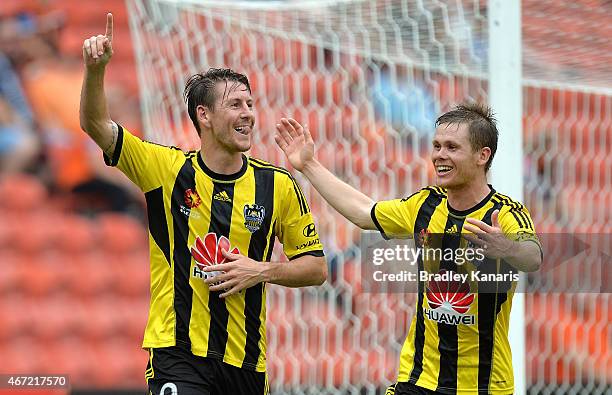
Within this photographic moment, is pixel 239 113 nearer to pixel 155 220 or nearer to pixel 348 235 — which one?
pixel 155 220

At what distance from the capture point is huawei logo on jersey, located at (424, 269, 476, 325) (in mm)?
3748

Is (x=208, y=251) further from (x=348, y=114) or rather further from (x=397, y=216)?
(x=348, y=114)

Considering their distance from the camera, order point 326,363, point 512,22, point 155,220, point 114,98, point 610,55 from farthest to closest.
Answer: point 114,98
point 326,363
point 610,55
point 512,22
point 155,220

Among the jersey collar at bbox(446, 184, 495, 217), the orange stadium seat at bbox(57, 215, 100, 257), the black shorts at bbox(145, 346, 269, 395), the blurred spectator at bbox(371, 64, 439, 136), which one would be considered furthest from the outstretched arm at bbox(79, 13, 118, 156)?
the orange stadium seat at bbox(57, 215, 100, 257)

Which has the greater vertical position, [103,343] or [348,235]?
[348,235]

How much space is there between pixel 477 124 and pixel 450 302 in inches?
28.4

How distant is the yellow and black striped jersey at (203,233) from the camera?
12.3ft

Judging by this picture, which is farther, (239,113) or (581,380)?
(581,380)

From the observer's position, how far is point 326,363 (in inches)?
244

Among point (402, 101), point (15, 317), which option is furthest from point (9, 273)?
point (402, 101)

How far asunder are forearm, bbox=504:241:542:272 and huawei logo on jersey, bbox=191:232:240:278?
1.08 m

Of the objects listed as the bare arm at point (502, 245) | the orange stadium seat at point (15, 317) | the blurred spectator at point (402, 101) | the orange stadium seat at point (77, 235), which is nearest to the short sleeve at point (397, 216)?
the bare arm at point (502, 245)

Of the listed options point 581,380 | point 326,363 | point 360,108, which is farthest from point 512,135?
point 581,380

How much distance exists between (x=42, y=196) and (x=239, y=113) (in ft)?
14.3
